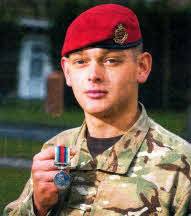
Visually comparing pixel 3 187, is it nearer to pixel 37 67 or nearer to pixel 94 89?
pixel 94 89

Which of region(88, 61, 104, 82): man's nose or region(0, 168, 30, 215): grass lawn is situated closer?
region(88, 61, 104, 82): man's nose

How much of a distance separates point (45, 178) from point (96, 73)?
31 centimetres

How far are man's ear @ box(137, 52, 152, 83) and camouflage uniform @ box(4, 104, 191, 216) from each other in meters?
0.13

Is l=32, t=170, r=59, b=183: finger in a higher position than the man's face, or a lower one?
lower

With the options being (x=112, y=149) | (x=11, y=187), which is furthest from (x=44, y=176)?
(x=11, y=187)

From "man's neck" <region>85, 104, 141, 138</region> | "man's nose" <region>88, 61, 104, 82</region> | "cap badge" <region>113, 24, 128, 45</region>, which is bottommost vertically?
"man's neck" <region>85, 104, 141, 138</region>

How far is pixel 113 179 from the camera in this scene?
4.49 ft

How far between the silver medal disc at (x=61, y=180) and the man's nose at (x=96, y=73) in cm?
26

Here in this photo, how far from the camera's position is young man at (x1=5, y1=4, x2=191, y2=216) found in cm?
131

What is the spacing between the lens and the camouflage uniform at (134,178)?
1320mm

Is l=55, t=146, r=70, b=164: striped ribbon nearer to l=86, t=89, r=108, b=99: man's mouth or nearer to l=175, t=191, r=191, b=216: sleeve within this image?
l=86, t=89, r=108, b=99: man's mouth

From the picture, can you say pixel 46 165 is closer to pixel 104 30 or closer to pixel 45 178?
pixel 45 178

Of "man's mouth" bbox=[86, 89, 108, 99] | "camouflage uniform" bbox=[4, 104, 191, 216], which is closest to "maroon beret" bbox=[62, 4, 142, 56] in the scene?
"man's mouth" bbox=[86, 89, 108, 99]

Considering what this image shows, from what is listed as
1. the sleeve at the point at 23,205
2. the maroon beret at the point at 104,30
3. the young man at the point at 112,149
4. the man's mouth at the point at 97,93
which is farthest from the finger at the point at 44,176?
the maroon beret at the point at 104,30
